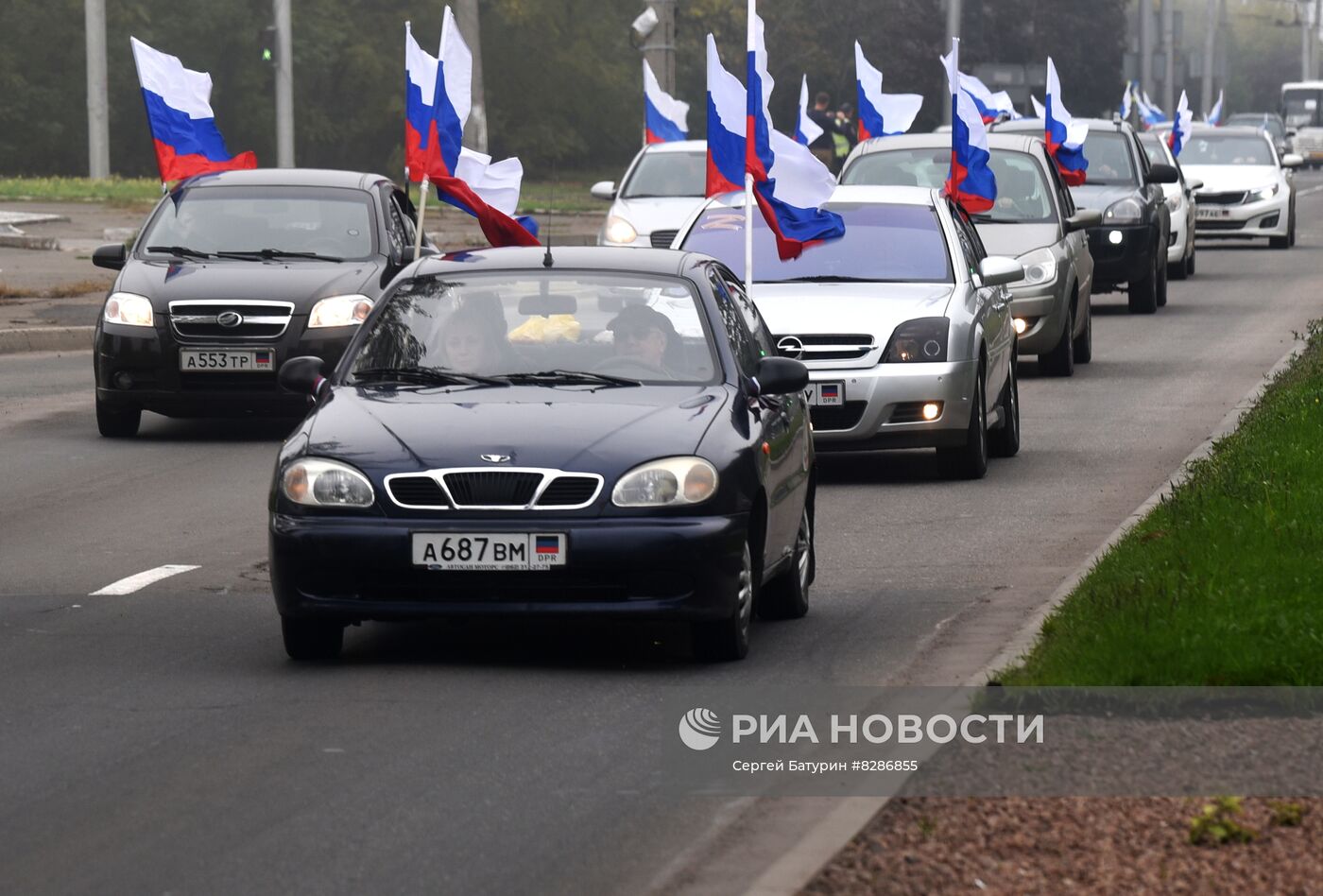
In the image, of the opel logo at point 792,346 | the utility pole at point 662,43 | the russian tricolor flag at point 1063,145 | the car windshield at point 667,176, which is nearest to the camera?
the opel logo at point 792,346

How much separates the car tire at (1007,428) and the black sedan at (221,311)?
394cm

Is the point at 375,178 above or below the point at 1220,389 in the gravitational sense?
above

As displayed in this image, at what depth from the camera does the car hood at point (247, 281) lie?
16109 mm

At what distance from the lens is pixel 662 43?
3291 cm

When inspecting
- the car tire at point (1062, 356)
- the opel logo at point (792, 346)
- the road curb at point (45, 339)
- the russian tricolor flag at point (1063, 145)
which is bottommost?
the road curb at point (45, 339)

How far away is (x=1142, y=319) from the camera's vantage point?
2619 centimetres

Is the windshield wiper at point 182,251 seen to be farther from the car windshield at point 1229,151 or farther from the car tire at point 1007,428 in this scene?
the car windshield at point 1229,151

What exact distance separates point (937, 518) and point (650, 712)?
5076mm

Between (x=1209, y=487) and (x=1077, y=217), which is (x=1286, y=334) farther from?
(x=1209, y=487)

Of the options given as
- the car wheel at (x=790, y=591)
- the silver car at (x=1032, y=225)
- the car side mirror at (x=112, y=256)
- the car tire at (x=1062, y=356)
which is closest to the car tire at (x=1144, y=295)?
the silver car at (x=1032, y=225)

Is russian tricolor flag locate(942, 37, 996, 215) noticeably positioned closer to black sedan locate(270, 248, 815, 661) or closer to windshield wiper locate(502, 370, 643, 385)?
black sedan locate(270, 248, 815, 661)

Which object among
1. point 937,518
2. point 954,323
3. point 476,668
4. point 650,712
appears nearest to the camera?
point 650,712

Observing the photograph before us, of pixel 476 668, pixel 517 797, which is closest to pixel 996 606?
pixel 476 668

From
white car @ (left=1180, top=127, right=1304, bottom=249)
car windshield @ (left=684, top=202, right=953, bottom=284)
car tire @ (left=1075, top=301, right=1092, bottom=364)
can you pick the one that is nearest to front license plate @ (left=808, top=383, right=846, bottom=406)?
car windshield @ (left=684, top=202, right=953, bottom=284)
